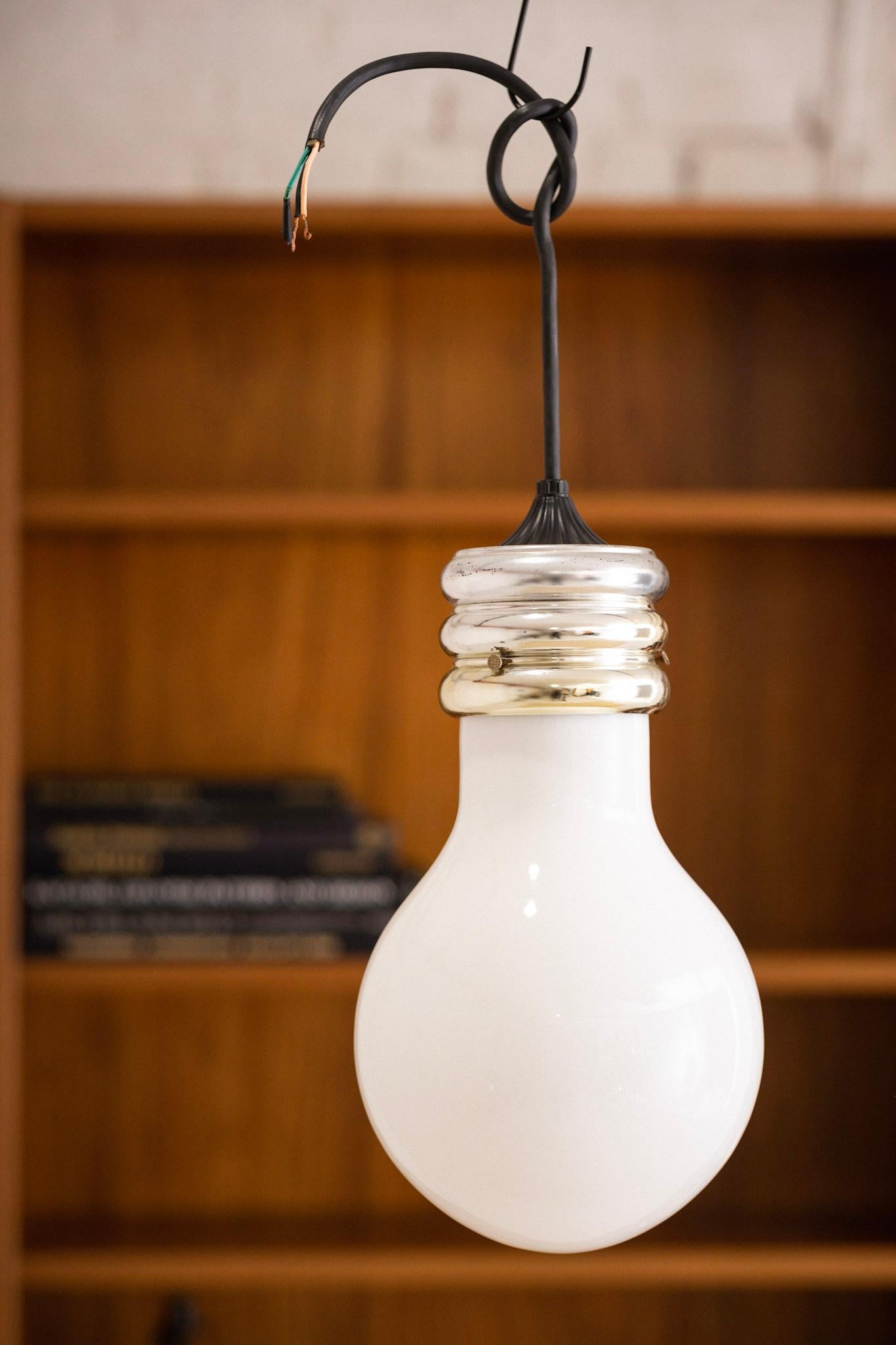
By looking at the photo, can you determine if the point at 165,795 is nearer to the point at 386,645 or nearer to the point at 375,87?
the point at 386,645

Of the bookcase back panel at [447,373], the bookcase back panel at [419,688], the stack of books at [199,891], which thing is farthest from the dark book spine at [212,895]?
the bookcase back panel at [447,373]

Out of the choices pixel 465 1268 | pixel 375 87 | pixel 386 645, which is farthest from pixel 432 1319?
pixel 375 87

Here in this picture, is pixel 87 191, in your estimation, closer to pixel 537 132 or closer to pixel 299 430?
pixel 299 430

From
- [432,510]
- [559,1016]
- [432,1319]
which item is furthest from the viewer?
[432,1319]

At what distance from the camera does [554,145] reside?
288 millimetres

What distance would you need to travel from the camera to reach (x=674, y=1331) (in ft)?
4.49

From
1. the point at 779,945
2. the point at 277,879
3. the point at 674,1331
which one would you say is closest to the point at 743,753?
the point at 779,945

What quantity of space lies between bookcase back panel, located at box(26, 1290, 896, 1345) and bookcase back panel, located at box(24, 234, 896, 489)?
3.19ft

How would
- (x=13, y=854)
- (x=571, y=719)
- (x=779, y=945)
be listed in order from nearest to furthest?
(x=571, y=719) < (x=13, y=854) < (x=779, y=945)

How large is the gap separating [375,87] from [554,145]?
1220 mm

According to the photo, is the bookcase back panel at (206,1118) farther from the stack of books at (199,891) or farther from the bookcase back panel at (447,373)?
the bookcase back panel at (447,373)

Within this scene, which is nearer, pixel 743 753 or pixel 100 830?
pixel 100 830

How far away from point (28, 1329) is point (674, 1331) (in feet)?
2.54

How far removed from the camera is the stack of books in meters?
1.14
